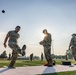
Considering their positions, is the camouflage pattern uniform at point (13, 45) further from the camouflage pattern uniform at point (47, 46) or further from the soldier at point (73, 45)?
the soldier at point (73, 45)

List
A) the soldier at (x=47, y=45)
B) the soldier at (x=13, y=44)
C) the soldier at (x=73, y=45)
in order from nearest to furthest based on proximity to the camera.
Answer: the soldier at (x=13, y=44) < the soldier at (x=47, y=45) < the soldier at (x=73, y=45)

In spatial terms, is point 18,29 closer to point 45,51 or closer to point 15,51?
point 15,51

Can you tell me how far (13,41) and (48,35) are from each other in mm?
3165

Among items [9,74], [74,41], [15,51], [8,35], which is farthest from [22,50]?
[74,41]

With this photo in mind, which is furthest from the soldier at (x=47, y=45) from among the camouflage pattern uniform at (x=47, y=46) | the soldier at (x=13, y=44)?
the soldier at (x=13, y=44)

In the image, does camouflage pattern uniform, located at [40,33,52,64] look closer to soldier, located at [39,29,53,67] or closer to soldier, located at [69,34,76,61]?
soldier, located at [39,29,53,67]

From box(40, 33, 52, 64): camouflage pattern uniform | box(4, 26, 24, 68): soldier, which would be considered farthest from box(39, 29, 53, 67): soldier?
box(4, 26, 24, 68): soldier

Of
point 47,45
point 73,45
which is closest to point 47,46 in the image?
point 47,45

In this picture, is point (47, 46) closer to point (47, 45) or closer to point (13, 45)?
point (47, 45)

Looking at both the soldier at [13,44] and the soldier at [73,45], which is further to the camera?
the soldier at [73,45]

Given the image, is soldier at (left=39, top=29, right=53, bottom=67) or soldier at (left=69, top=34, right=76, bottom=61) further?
soldier at (left=69, top=34, right=76, bottom=61)

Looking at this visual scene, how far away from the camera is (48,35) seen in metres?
12.5

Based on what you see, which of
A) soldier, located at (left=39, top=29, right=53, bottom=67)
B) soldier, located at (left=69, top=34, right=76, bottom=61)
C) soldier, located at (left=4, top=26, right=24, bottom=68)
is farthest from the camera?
soldier, located at (left=69, top=34, right=76, bottom=61)

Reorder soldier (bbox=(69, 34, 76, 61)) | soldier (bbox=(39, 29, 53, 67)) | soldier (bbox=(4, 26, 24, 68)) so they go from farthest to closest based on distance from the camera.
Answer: soldier (bbox=(69, 34, 76, 61)), soldier (bbox=(39, 29, 53, 67)), soldier (bbox=(4, 26, 24, 68))
